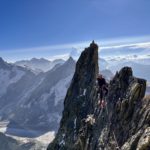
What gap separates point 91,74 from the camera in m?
79.7

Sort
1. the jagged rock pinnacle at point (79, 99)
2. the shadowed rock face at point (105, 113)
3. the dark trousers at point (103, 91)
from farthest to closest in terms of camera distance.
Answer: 1. the jagged rock pinnacle at point (79, 99)
2. the dark trousers at point (103, 91)
3. the shadowed rock face at point (105, 113)

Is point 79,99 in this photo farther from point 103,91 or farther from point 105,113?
point 105,113

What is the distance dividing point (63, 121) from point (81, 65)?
552 inches

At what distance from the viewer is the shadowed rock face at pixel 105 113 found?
4091 cm

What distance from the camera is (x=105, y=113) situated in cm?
5397

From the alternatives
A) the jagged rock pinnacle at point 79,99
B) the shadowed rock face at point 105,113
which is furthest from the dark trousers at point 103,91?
the jagged rock pinnacle at point 79,99

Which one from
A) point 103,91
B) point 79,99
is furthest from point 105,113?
point 79,99

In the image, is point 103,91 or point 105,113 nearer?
point 105,113

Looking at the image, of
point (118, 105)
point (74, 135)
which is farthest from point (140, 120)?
point (74, 135)

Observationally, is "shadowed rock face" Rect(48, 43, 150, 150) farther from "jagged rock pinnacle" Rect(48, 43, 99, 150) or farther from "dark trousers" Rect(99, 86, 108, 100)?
"dark trousers" Rect(99, 86, 108, 100)

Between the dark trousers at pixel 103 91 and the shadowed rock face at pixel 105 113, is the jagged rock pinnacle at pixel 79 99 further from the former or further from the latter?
the dark trousers at pixel 103 91

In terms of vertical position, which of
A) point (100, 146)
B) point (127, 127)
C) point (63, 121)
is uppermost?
point (127, 127)

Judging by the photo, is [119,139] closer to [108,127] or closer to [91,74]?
[108,127]

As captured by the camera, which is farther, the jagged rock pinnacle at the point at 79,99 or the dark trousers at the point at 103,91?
the jagged rock pinnacle at the point at 79,99
